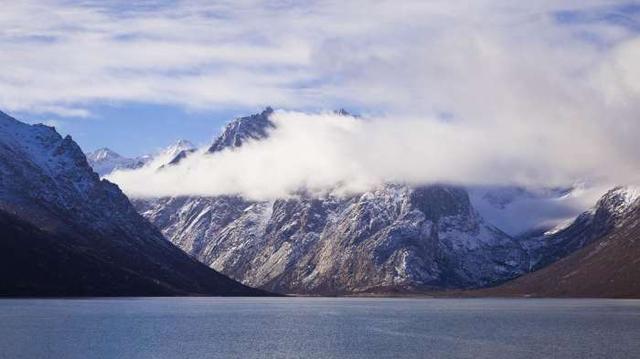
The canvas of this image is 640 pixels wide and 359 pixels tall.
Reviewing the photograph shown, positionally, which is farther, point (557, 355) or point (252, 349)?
point (252, 349)

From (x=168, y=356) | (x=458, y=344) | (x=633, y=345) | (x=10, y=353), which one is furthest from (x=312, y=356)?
(x=633, y=345)

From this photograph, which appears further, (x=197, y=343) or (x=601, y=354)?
(x=197, y=343)

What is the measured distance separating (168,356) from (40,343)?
30.7 meters

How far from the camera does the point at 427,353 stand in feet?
587

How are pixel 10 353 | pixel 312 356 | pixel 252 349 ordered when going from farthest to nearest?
pixel 252 349 → pixel 312 356 → pixel 10 353

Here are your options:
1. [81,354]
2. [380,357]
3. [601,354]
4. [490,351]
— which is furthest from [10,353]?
[601,354]

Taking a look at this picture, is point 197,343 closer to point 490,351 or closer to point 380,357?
point 380,357

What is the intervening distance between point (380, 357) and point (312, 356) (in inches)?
506

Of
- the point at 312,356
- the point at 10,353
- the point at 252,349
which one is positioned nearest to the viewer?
the point at 10,353

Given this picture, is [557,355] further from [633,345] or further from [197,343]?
[197,343]

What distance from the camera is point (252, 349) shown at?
186875 mm

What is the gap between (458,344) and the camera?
19775 cm

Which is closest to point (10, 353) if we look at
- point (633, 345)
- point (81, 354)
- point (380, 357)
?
point (81, 354)

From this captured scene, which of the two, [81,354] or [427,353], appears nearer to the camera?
[81,354]
